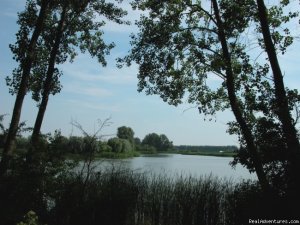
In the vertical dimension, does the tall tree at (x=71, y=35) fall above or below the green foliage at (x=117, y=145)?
above

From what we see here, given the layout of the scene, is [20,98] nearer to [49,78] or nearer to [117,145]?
[49,78]

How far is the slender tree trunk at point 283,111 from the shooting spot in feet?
24.0

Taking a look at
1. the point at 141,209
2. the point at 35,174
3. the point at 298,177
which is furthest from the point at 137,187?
the point at 298,177

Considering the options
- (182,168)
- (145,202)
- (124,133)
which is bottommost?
(145,202)

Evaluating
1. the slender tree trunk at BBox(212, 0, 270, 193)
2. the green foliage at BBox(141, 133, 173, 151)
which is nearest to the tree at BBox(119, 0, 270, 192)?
the slender tree trunk at BBox(212, 0, 270, 193)

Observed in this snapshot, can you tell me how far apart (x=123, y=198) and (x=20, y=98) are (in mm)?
3977

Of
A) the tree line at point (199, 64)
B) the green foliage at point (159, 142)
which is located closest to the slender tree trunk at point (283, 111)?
the tree line at point (199, 64)

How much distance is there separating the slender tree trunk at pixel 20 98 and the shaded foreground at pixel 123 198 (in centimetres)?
77

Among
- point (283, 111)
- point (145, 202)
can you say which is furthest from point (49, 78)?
point (283, 111)

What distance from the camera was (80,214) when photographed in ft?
32.7

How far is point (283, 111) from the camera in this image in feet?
26.0

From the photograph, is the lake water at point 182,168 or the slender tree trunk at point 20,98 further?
the lake water at point 182,168

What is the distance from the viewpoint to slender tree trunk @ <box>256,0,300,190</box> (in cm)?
732

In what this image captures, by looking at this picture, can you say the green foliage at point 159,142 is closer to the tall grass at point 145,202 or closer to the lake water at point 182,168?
the lake water at point 182,168
